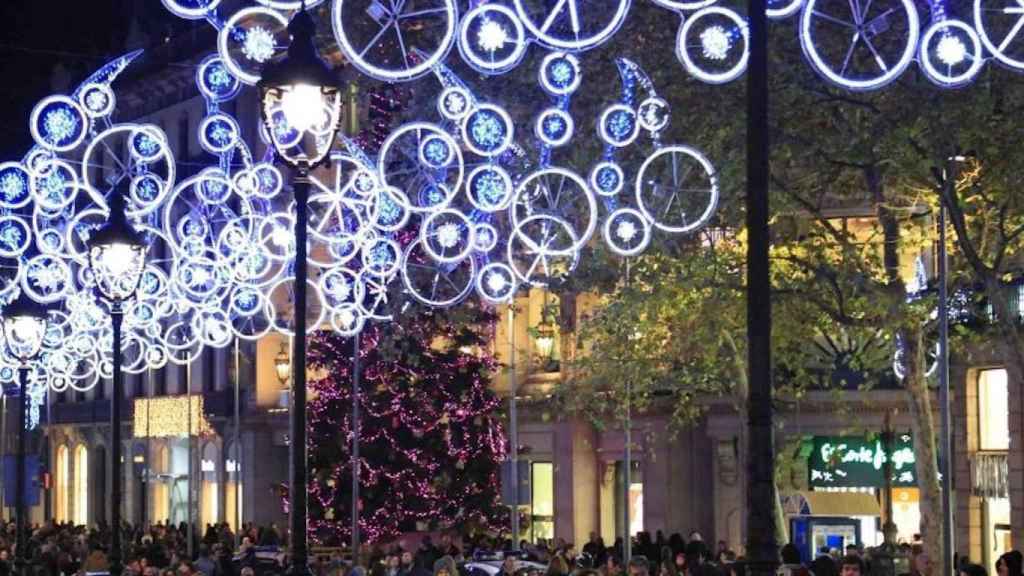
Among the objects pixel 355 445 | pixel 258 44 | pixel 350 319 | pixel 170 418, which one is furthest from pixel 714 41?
pixel 170 418

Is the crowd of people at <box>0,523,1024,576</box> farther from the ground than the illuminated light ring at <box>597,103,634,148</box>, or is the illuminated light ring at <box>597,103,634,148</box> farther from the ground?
the illuminated light ring at <box>597,103,634,148</box>

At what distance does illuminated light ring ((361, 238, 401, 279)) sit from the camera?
3697 cm

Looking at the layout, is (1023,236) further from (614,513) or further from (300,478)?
(614,513)

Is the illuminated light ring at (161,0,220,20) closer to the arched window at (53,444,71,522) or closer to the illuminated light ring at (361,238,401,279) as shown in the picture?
the illuminated light ring at (361,238,401,279)

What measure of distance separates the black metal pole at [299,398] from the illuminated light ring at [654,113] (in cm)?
758

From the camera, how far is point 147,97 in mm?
80938

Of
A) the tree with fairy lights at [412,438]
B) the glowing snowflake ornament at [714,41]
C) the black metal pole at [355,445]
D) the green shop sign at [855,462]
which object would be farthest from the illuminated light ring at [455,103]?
the tree with fairy lights at [412,438]

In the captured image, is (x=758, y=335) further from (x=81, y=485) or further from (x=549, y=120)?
(x=81, y=485)

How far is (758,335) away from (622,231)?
46.7 feet

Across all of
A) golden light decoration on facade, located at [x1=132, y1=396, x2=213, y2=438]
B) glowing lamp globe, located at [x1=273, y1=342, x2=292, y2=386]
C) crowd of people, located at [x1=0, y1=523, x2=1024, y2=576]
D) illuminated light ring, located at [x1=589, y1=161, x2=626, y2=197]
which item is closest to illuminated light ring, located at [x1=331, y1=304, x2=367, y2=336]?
crowd of people, located at [x1=0, y1=523, x2=1024, y2=576]

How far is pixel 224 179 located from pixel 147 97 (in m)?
47.8

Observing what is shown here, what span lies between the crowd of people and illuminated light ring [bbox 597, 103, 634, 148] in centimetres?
515

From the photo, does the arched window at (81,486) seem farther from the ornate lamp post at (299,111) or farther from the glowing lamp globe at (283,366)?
the ornate lamp post at (299,111)

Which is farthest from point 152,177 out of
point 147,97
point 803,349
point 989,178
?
point 147,97
